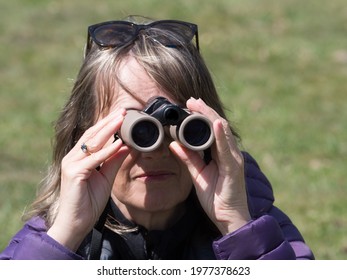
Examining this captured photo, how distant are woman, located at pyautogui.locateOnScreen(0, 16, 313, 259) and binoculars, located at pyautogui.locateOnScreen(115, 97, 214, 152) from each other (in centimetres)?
4

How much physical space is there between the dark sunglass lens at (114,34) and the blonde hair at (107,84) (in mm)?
31

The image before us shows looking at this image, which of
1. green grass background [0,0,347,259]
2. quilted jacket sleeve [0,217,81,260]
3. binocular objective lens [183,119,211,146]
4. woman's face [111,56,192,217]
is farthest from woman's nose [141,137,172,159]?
green grass background [0,0,347,259]

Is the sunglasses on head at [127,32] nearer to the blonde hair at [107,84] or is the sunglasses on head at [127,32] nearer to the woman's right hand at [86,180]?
the blonde hair at [107,84]

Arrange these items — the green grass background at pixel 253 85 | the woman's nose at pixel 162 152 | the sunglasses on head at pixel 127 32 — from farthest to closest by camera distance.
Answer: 1. the green grass background at pixel 253 85
2. the sunglasses on head at pixel 127 32
3. the woman's nose at pixel 162 152

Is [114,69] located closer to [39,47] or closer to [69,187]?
[69,187]

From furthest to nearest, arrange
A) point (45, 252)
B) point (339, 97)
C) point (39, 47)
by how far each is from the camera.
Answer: point (39, 47) < point (339, 97) < point (45, 252)

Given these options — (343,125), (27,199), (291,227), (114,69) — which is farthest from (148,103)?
(343,125)

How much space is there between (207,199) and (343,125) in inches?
244

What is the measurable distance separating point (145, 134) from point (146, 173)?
0.83 feet

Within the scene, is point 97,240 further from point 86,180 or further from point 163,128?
point 163,128

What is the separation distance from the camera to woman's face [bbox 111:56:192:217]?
329cm

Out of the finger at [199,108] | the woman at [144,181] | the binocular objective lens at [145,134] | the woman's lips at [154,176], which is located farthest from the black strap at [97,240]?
the finger at [199,108]

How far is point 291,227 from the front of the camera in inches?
145

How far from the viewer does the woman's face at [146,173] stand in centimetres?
329
